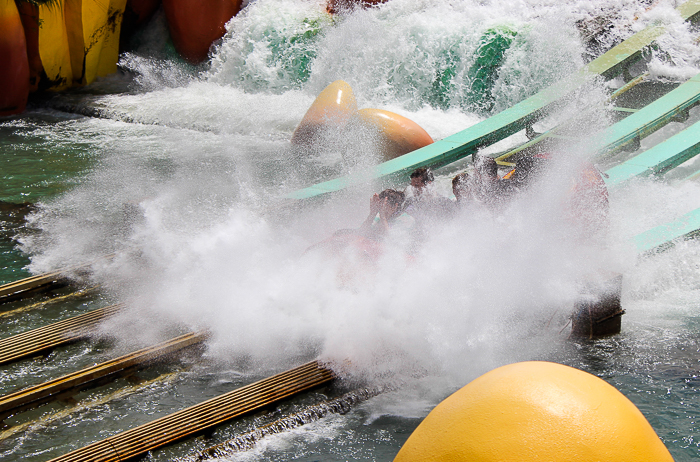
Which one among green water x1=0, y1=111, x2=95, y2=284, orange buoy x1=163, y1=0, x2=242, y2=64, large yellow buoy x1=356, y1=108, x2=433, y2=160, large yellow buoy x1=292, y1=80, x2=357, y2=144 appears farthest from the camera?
orange buoy x1=163, y1=0, x2=242, y2=64

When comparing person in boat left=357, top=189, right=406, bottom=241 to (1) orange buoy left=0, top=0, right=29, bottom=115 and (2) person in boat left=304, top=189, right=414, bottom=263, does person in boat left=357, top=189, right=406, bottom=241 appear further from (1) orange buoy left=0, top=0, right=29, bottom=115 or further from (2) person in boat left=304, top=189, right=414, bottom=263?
(1) orange buoy left=0, top=0, right=29, bottom=115

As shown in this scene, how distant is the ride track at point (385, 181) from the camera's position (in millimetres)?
3176

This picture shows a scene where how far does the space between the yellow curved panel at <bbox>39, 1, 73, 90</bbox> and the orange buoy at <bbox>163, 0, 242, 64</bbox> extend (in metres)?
2.20

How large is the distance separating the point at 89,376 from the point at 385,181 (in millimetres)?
3570

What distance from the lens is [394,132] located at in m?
7.27

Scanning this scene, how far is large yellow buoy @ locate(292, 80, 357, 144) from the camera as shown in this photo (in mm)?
7766

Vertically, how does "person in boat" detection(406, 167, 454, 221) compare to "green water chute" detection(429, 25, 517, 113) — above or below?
below

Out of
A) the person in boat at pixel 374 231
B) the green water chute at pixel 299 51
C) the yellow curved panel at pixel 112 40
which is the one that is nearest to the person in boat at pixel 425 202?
the person in boat at pixel 374 231

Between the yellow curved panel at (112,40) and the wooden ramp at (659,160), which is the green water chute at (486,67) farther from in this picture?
the yellow curved panel at (112,40)

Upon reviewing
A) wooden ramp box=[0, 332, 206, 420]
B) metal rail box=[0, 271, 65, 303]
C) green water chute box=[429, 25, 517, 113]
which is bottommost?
wooden ramp box=[0, 332, 206, 420]

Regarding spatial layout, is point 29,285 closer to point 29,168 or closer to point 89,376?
point 89,376

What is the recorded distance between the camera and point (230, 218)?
224 inches

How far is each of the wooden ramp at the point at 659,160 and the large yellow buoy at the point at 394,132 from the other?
2275 millimetres

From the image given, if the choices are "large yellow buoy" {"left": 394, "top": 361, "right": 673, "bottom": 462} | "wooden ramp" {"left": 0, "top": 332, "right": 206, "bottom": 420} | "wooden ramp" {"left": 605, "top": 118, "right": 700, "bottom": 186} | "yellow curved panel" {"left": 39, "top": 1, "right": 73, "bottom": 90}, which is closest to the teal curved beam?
"wooden ramp" {"left": 605, "top": 118, "right": 700, "bottom": 186}
